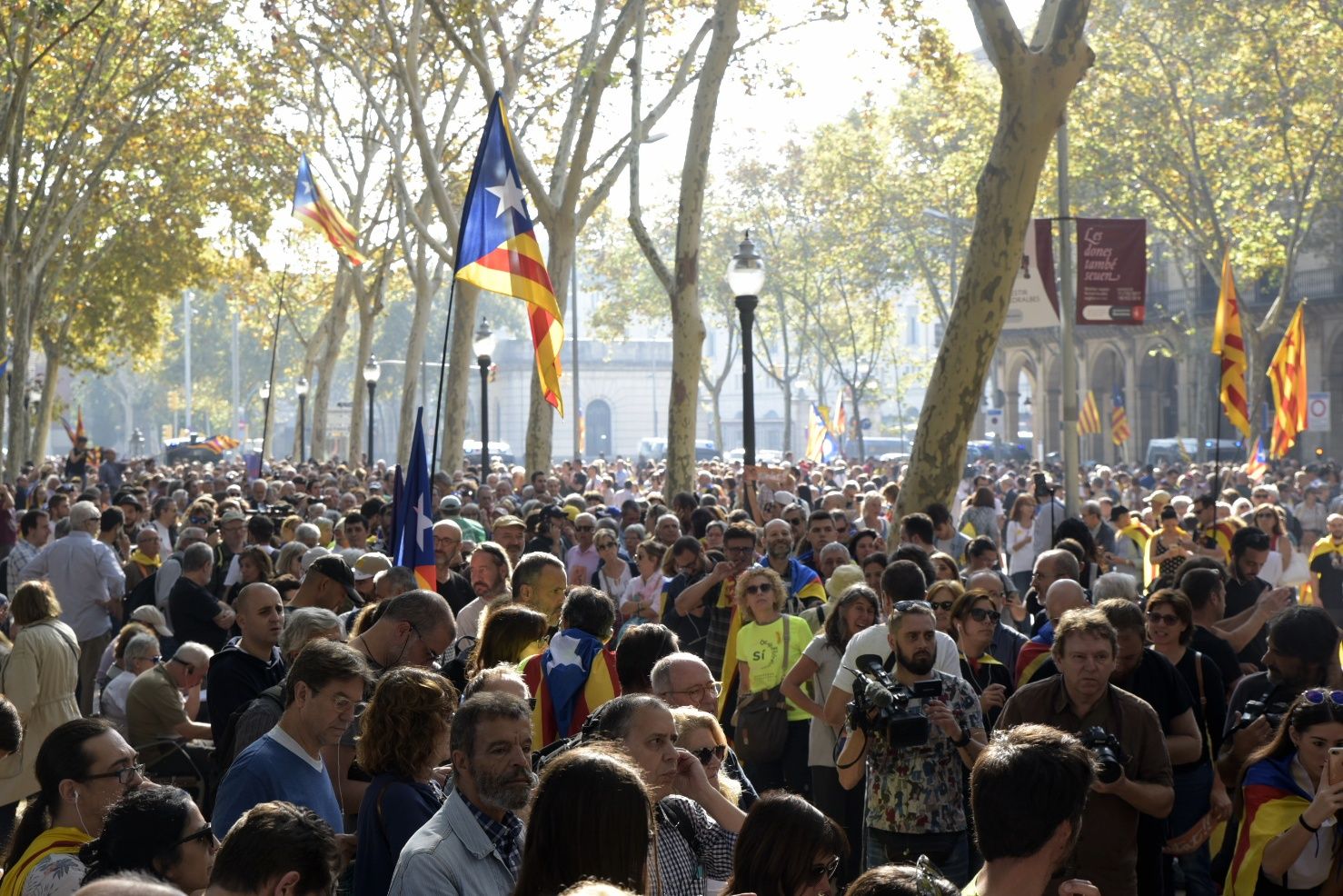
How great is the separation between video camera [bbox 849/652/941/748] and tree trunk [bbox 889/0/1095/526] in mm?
8034

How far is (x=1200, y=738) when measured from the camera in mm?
6465

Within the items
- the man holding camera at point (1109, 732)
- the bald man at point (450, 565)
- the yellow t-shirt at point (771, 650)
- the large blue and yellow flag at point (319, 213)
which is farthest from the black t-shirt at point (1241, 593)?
the large blue and yellow flag at point (319, 213)

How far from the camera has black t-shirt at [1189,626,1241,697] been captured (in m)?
7.66

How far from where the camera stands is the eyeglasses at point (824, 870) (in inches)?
153

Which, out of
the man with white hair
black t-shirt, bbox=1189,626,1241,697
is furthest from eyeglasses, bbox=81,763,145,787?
the man with white hair

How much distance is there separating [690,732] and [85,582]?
893 centimetres

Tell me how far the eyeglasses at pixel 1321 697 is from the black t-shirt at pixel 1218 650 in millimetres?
2283

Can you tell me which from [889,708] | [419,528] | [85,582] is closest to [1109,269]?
[419,528]

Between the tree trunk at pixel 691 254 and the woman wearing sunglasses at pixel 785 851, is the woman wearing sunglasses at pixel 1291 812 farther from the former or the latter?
the tree trunk at pixel 691 254

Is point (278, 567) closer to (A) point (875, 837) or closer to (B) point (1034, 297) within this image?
(A) point (875, 837)

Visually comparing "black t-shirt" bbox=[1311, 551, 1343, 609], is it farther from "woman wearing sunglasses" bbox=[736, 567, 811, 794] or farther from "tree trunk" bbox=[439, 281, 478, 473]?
"tree trunk" bbox=[439, 281, 478, 473]

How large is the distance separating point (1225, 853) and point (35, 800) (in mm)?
4052

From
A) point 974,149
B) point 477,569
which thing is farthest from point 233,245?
point 477,569

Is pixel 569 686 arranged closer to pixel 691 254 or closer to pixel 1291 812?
pixel 1291 812
